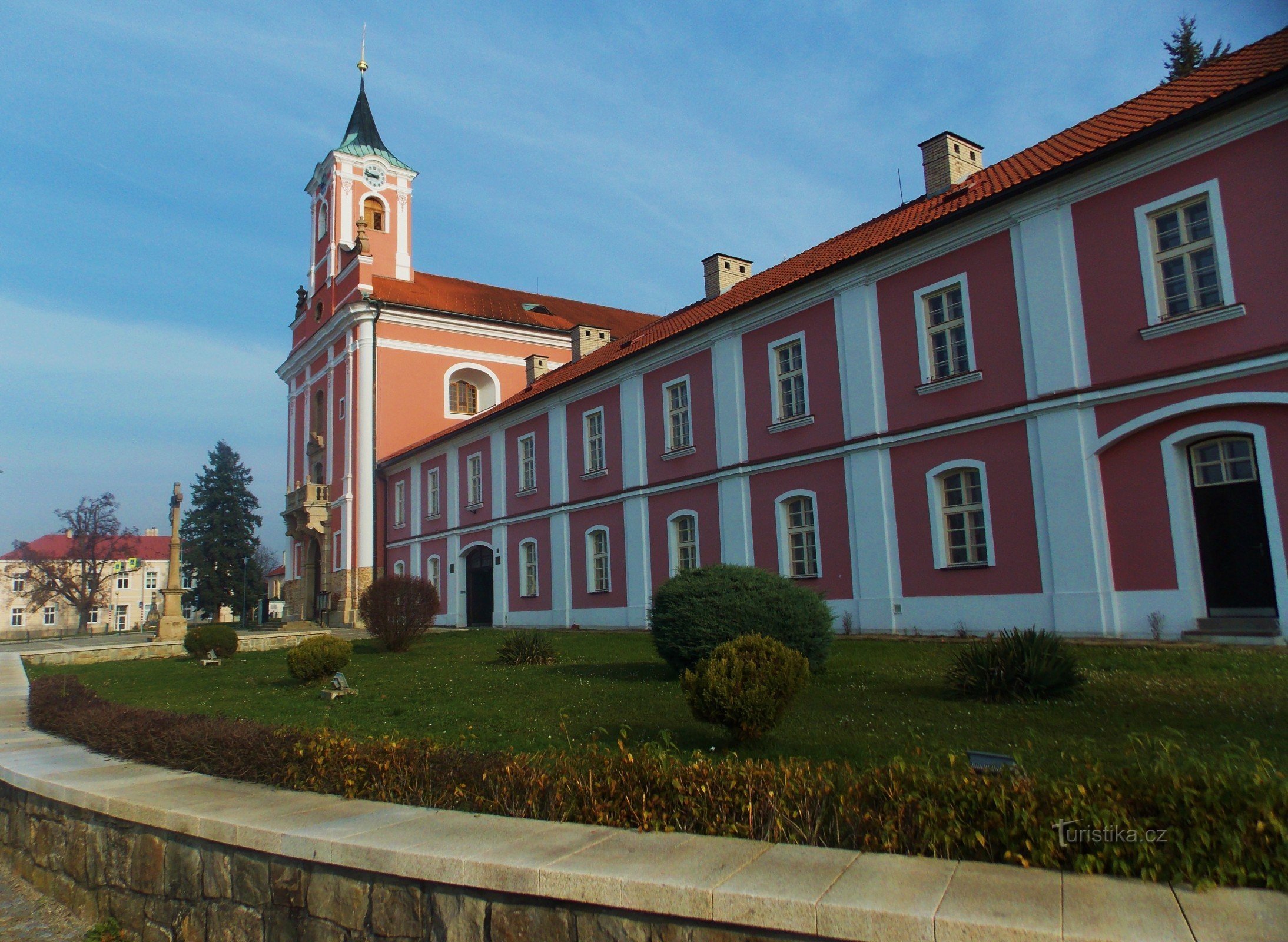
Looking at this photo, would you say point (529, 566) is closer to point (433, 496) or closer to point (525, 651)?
point (433, 496)

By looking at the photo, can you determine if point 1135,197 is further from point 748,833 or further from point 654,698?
point 748,833

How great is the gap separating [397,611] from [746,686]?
1408 centimetres

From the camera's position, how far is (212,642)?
2011cm

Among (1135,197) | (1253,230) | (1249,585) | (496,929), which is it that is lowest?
(496,929)

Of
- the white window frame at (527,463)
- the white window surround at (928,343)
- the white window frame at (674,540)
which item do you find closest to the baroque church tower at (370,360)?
the white window frame at (527,463)

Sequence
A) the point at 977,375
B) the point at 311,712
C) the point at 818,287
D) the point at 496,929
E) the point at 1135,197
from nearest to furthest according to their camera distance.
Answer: the point at 496,929 < the point at 311,712 < the point at 1135,197 < the point at 977,375 < the point at 818,287

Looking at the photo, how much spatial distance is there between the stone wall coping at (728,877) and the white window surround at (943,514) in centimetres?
1211

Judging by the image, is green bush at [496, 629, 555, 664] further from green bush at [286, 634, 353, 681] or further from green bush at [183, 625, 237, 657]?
green bush at [183, 625, 237, 657]

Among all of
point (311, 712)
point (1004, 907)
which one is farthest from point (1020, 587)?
point (1004, 907)

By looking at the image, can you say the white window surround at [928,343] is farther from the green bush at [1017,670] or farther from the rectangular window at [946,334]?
the green bush at [1017,670]

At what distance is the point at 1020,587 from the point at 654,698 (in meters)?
7.79

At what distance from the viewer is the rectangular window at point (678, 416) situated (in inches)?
880

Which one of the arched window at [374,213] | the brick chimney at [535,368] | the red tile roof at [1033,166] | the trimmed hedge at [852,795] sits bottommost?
the trimmed hedge at [852,795]

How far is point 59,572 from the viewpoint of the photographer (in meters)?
62.1
